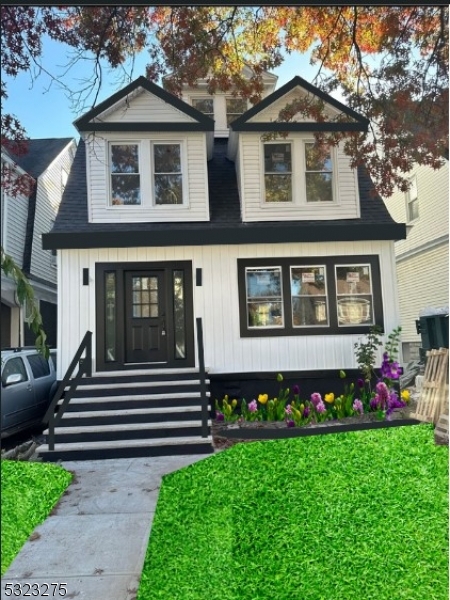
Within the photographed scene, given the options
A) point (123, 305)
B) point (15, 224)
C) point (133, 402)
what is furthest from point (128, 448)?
point (15, 224)

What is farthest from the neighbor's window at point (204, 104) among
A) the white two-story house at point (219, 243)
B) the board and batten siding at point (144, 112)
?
the board and batten siding at point (144, 112)

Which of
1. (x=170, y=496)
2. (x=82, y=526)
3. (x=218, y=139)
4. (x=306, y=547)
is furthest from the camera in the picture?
(x=218, y=139)

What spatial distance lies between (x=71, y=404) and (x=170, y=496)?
5.78ft

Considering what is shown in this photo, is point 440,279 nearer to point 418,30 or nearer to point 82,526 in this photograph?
point 418,30

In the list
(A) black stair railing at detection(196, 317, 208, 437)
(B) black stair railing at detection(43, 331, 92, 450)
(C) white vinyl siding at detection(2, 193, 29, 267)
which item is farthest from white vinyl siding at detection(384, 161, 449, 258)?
(B) black stair railing at detection(43, 331, 92, 450)

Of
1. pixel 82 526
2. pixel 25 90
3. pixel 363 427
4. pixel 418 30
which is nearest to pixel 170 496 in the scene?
pixel 82 526

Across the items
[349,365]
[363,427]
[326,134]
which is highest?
[326,134]

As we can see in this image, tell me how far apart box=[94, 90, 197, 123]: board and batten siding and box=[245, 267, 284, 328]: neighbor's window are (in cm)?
247

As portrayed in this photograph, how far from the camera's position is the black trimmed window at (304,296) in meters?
4.95

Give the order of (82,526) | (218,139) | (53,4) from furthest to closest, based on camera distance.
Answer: (218,139) → (82,526) → (53,4)

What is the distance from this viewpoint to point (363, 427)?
3238 millimetres

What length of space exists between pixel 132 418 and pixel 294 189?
282 centimetres

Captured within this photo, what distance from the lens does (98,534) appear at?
7.63 ft

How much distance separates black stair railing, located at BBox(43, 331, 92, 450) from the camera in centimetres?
371
